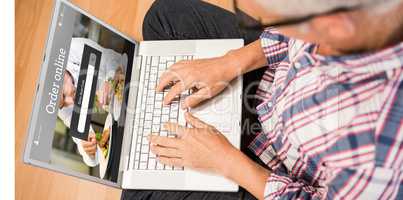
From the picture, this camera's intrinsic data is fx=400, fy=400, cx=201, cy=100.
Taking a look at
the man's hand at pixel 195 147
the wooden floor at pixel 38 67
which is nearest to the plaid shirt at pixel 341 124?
the man's hand at pixel 195 147

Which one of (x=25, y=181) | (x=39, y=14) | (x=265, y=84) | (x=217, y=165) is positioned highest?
(x=39, y=14)

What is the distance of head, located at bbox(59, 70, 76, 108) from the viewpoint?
76 centimetres

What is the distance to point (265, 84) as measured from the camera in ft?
2.91

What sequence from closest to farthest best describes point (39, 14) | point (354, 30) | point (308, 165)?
point (354, 30), point (308, 165), point (39, 14)

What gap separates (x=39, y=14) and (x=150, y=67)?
0.55m

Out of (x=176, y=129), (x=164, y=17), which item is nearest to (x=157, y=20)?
(x=164, y=17)

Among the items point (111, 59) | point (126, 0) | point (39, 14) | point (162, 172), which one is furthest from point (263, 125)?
point (39, 14)

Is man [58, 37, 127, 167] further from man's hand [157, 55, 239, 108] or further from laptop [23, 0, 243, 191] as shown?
man's hand [157, 55, 239, 108]

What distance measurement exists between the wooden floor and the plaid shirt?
590 mm

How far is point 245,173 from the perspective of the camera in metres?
0.76

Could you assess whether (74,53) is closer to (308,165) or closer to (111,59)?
(111,59)

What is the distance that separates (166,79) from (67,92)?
215 mm

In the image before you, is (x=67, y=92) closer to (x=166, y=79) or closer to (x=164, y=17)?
(x=166, y=79)

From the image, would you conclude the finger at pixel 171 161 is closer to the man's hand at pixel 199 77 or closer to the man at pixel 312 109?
the man at pixel 312 109
